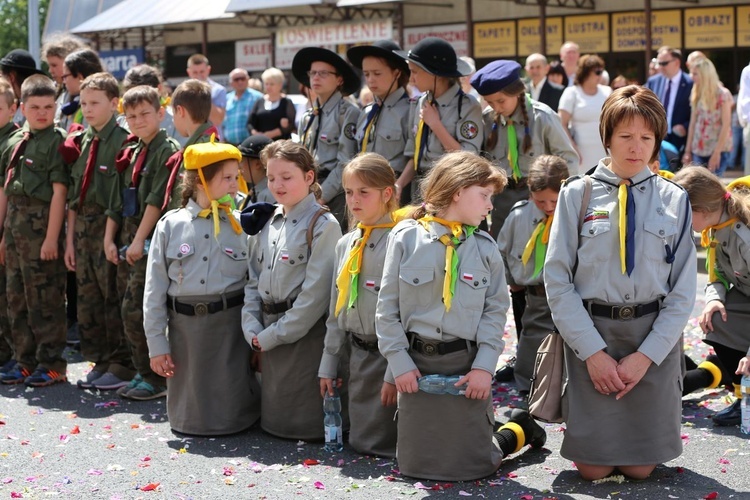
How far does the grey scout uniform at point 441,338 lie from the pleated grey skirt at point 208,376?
1312mm

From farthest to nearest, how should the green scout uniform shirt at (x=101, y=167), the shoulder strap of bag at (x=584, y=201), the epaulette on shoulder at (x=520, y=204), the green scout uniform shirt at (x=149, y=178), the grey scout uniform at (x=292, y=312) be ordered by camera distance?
the green scout uniform shirt at (x=101, y=167), the green scout uniform shirt at (x=149, y=178), the epaulette on shoulder at (x=520, y=204), the grey scout uniform at (x=292, y=312), the shoulder strap of bag at (x=584, y=201)

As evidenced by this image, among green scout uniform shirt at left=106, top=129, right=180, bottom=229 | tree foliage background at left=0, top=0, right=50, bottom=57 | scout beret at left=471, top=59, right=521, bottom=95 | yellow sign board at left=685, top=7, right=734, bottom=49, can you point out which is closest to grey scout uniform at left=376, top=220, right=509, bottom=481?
scout beret at left=471, top=59, right=521, bottom=95

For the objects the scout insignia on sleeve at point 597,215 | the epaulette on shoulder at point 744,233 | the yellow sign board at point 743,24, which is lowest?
the epaulette on shoulder at point 744,233

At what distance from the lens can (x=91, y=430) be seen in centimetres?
600

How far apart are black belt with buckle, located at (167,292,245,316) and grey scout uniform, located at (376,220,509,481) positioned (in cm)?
130

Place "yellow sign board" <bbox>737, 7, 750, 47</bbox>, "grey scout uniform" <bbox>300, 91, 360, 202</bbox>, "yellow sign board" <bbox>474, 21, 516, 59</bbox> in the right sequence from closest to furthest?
"grey scout uniform" <bbox>300, 91, 360, 202</bbox>, "yellow sign board" <bbox>737, 7, 750, 47</bbox>, "yellow sign board" <bbox>474, 21, 516, 59</bbox>

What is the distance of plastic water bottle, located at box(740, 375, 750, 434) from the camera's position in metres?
5.36

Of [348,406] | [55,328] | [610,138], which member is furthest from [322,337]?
[55,328]

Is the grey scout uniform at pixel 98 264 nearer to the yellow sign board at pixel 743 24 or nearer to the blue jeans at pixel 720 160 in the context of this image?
the blue jeans at pixel 720 160

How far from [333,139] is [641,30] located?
16.2m

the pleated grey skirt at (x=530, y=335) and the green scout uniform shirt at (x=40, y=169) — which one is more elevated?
the green scout uniform shirt at (x=40, y=169)

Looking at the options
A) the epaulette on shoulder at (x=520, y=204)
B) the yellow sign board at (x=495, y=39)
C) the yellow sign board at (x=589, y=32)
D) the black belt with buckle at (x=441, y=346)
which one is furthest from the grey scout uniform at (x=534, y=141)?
the yellow sign board at (x=495, y=39)

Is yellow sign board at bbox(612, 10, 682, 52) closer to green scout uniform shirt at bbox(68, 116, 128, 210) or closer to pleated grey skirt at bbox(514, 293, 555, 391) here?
pleated grey skirt at bbox(514, 293, 555, 391)

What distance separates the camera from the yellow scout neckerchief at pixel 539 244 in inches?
245
